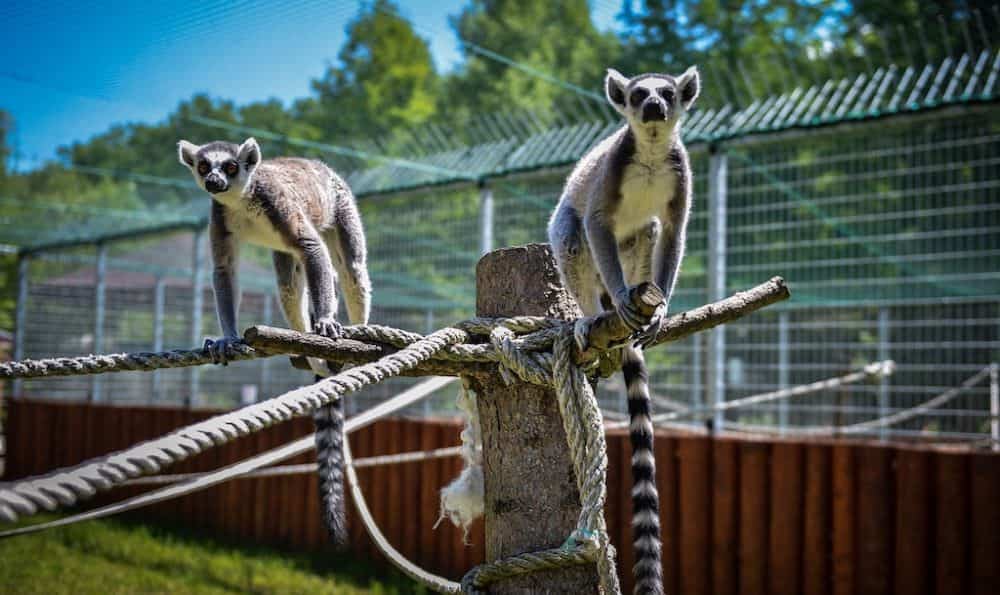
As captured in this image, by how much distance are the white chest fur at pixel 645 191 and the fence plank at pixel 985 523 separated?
234 centimetres

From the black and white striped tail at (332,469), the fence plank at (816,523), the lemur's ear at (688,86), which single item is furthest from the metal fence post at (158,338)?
the lemur's ear at (688,86)

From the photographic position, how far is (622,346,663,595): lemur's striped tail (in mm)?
1821

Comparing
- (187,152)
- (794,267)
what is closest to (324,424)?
(187,152)

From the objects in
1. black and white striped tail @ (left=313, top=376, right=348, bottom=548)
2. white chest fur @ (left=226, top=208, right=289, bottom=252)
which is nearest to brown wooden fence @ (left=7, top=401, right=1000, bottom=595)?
black and white striped tail @ (left=313, top=376, right=348, bottom=548)

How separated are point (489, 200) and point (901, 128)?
256cm

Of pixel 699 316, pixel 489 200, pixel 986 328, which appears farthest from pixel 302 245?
pixel 986 328

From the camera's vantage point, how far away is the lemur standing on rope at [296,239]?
270cm

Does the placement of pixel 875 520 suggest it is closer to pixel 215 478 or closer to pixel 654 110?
pixel 654 110

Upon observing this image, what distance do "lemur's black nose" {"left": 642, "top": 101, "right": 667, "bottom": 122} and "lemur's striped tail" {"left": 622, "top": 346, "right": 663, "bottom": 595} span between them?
2.27 feet

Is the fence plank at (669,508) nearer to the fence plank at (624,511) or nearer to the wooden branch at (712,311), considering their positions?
Answer: the fence plank at (624,511)

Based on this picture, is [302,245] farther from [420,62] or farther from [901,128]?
[420,62]

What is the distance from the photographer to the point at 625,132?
267 cm

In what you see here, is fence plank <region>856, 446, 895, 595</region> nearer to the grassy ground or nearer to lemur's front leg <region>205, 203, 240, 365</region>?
the grassy ground

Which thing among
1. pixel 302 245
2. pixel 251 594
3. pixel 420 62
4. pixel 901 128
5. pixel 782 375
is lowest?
pixel 251 594
